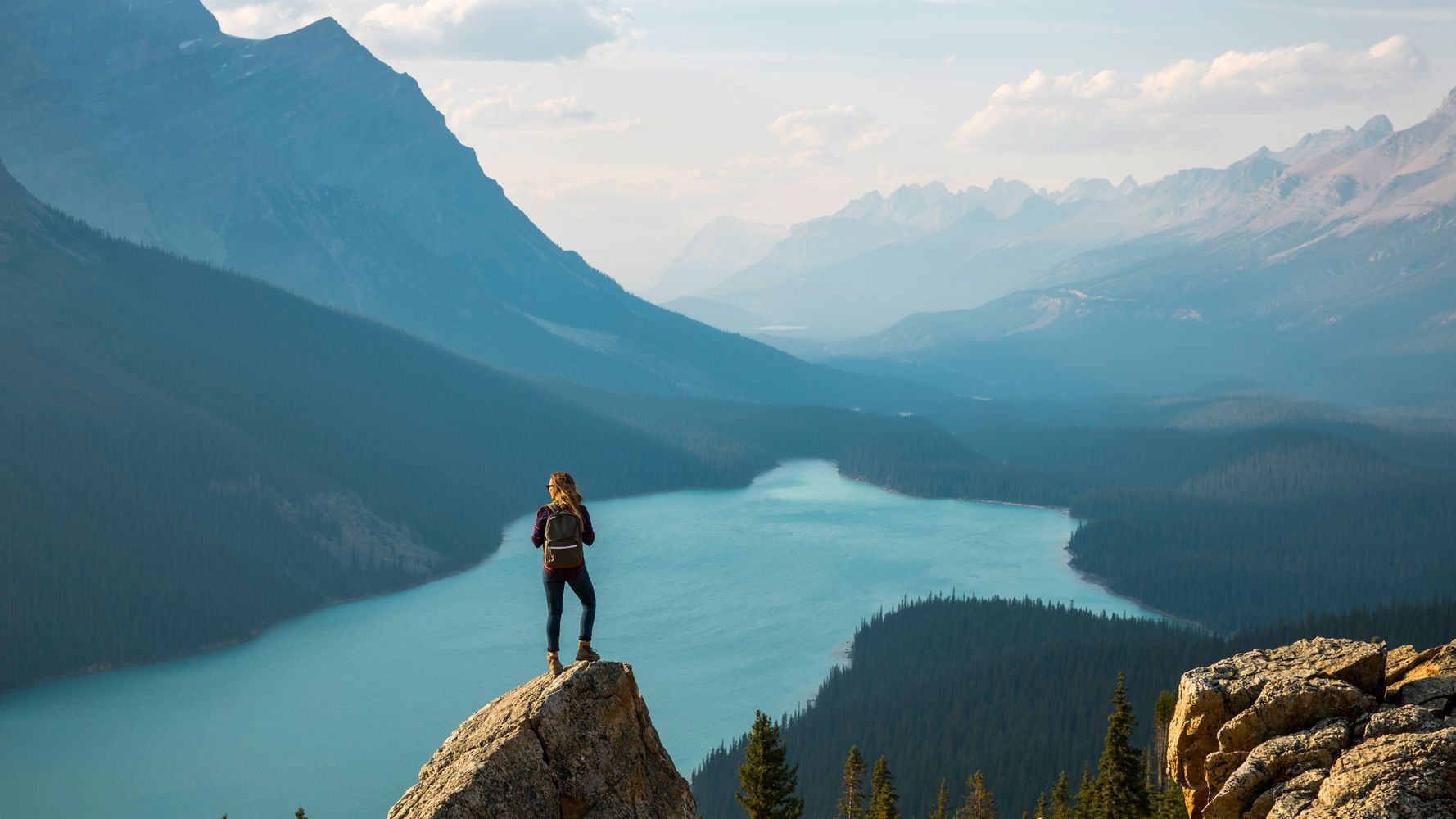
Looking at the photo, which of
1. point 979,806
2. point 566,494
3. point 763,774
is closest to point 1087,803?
point 979,806

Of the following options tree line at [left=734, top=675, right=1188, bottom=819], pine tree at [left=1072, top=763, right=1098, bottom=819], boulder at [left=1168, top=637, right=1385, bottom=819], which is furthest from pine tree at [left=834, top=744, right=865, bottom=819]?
boulder at [left=1168, top=637, right=1385, bottom=819]

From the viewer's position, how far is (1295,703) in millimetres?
19000

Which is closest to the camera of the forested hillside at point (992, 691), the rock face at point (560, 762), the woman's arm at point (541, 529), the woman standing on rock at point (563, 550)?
the rock face at point (560, 762)

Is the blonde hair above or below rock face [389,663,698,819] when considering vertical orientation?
above

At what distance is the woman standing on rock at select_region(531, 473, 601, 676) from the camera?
21.4 meters

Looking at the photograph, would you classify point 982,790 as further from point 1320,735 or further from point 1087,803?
point 1320,735

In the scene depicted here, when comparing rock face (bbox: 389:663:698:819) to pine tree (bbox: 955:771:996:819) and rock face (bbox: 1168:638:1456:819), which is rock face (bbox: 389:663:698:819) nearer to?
rock face (bbox: 1168:638:1456:819)

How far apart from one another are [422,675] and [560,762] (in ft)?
345

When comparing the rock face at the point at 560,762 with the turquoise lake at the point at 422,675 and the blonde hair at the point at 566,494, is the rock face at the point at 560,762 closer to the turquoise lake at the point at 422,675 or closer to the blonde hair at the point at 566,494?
the blonde hair at the point at 566,494

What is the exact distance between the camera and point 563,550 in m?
21.4

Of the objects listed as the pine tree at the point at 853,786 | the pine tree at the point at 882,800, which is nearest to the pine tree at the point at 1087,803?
the pine tree at the point at 882,800

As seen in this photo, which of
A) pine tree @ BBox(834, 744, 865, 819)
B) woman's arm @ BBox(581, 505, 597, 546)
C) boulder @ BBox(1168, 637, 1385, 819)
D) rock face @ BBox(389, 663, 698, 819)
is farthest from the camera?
pine tree @ BBox(834, 744, 865, 819)

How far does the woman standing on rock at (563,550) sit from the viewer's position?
2141 cm

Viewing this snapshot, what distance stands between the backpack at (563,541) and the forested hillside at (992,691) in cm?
6510
